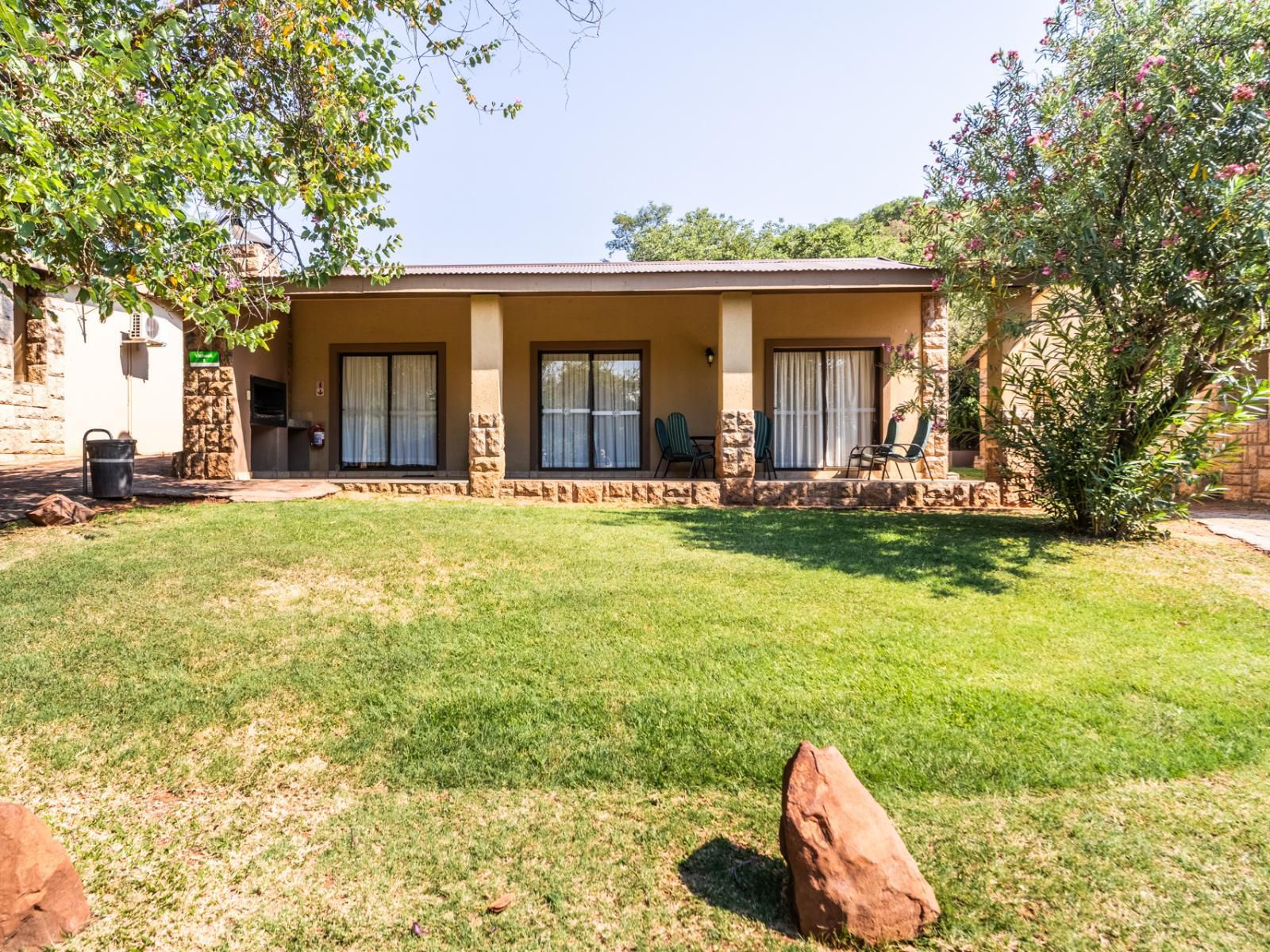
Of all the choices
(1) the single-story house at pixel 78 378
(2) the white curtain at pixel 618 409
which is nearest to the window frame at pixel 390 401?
(1) the single-story house at pixel 78 378

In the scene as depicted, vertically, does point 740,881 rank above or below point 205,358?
below

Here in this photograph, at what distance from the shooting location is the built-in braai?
942cm

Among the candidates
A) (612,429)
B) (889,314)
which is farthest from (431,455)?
(889,314)

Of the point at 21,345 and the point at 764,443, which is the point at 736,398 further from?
the point at 21,345

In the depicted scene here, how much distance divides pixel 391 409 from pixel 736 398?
583 centimetres

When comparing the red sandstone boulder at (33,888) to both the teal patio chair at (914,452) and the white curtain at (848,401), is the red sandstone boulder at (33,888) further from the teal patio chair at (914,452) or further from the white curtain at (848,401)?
the white curtain at (848,401)

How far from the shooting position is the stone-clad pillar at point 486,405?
823cm

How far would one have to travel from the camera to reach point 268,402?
32.5ft

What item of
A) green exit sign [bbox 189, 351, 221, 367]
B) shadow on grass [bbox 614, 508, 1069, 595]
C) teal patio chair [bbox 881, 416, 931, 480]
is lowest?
shadow on grass [bbox 614, 508, 1069, 595]

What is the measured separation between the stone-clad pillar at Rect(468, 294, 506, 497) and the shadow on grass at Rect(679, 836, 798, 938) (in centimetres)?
642

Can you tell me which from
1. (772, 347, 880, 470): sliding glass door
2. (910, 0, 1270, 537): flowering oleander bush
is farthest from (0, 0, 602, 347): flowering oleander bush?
(772, 347, 880, 470): sliding glass door

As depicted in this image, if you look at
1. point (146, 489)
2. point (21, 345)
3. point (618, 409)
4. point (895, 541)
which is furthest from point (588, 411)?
point (21, 345)

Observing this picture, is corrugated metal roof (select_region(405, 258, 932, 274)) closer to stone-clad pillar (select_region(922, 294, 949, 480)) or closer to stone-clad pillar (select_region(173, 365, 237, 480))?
stone-clad pillar (select_region(922, 294, 949, 480))

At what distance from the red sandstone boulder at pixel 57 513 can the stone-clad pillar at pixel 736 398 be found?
637 cm
